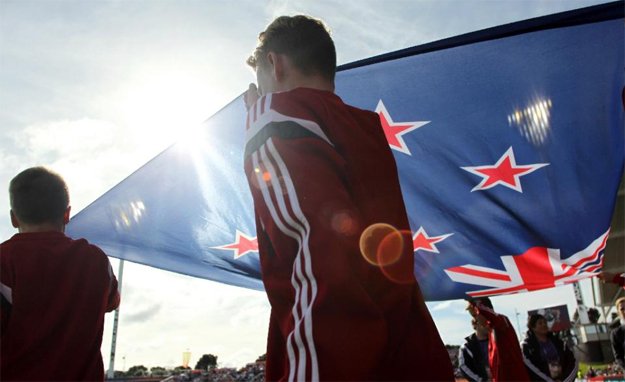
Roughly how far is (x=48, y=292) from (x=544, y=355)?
7.21m

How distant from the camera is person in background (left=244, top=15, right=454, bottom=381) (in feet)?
3.28

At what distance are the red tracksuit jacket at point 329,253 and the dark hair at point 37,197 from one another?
60.6 inches

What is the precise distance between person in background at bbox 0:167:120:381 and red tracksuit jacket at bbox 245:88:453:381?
1.36 m

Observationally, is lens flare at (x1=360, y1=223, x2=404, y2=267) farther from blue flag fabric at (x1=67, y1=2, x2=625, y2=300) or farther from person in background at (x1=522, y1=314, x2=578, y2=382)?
person in background at (x1=522, y1=314, x2=578, y2=382)

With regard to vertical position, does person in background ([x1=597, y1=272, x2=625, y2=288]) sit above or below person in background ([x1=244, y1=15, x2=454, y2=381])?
above

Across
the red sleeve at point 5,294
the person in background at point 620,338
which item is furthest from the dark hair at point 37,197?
the person in background at point 620,338

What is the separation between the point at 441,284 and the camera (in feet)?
13.1

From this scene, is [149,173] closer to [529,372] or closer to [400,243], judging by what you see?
[400,243]

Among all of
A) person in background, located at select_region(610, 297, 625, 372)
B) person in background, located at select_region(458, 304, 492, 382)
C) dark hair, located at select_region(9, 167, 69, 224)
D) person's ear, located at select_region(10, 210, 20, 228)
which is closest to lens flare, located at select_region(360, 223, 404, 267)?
dark hair, located at select_region(9, 167, 69, 224)

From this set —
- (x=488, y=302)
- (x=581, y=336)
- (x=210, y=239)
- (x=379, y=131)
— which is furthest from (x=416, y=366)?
(x=581, y=336)

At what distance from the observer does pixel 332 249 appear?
3.55 ft

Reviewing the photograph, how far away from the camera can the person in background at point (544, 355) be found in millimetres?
7227

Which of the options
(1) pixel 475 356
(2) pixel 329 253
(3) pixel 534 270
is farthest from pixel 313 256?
(1) pixel 475 356

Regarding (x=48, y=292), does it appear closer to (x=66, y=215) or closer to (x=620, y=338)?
(x=66, y=215)
